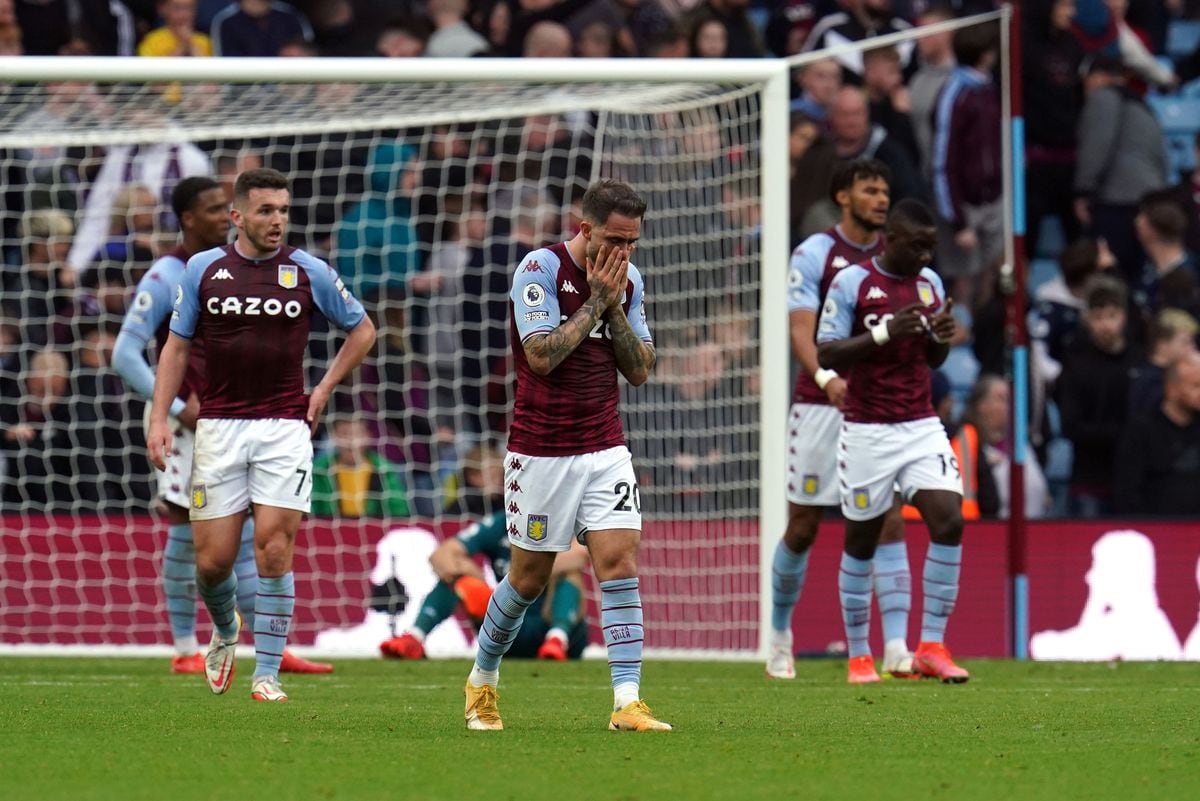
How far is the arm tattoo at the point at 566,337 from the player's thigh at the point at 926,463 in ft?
11.3

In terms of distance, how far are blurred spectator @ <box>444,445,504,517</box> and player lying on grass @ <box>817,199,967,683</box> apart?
→ 14.3ft

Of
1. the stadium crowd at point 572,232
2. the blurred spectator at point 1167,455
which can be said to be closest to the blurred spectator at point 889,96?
the stadium crowd at point 572,232

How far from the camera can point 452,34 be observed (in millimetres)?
16781

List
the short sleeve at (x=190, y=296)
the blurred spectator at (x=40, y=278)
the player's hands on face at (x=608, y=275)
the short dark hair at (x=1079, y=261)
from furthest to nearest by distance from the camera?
the short dark hair at (x=1079, y=261) < the blurred spectator at (x=40, y=278) < the short sleeve at (x=190, y=296) < the player's hands on face at (x=608, y=275)

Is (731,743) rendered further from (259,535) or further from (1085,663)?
(1085,663)

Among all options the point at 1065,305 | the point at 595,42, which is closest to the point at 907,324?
the point at 1065,305

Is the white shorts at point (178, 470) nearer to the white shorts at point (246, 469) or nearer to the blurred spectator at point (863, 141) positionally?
the white shorts at point (246, 469)

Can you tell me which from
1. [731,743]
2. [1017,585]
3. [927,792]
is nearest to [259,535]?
[731,743]

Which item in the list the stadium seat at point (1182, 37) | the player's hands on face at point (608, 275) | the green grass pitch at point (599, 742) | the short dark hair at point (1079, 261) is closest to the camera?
the green grass pitch at point (599, 742)

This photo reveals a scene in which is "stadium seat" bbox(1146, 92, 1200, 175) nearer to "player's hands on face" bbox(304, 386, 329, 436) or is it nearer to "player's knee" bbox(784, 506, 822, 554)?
"player's knee" bbox(784, 506, 822, 554)

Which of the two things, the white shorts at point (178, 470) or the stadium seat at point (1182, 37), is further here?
the stadium seat at point (1182, 37)

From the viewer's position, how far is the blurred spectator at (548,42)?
16.2 metres

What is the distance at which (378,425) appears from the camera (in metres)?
14.9

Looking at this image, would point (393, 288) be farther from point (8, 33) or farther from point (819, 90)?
point (8, 33)
